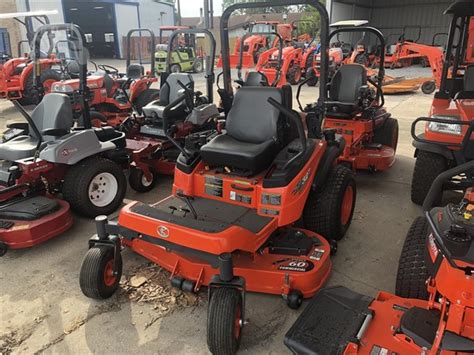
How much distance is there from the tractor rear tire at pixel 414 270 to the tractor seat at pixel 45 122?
3193 mm

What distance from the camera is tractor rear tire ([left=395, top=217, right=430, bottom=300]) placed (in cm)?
231

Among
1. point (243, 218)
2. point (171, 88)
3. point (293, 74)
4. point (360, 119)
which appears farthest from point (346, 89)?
point (293, 74)

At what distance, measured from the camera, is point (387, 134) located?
5.48 metres

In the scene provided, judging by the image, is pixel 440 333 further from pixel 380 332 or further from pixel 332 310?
pixel 332 310

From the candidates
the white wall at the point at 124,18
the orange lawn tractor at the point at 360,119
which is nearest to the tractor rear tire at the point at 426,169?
the orange lawn tractor at the point at 360,119

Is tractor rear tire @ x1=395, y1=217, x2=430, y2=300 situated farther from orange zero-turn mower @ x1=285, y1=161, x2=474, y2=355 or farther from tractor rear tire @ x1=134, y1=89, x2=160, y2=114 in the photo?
tractor rear tire @ x1=134, y1=89, x2=160, y2=114

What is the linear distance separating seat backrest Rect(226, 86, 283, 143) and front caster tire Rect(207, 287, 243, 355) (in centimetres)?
139

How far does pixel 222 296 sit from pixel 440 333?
1.03m

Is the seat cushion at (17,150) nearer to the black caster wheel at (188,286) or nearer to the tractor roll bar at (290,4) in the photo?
the tractor roll bar at (290,4)

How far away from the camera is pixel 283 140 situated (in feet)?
10.7

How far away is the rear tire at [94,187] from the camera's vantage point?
379 cm

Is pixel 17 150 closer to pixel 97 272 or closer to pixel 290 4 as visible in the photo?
pixel 97 272

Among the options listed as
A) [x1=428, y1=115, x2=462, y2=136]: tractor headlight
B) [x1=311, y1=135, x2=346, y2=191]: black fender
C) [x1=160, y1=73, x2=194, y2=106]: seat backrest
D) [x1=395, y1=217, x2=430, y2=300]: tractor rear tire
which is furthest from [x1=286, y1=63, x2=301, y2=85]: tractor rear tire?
[x1=395, y1=217, x2=430, y2=300]: tractor rear tire

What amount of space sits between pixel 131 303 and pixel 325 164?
174cm
